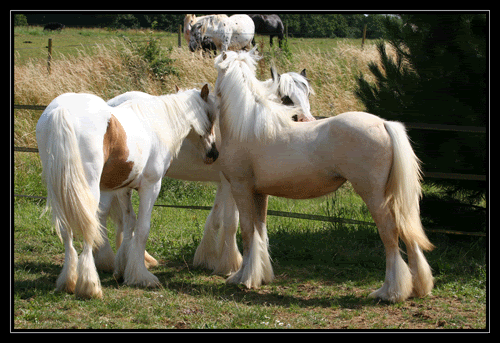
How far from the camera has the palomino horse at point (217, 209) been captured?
4.70 meters

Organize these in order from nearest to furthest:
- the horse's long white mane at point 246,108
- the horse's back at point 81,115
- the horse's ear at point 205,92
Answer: the horse's back at point 81,115 < the horse's long white mane at point 246,108 < the horse's ear at point 205,92

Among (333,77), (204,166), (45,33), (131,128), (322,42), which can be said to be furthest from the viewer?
(45,33)

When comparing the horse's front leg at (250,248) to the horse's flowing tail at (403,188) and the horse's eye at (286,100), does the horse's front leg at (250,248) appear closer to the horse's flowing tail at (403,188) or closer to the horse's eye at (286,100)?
the horse's eye at (286,100)

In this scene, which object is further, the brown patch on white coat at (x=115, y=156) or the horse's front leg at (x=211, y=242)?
the horse's front leg at (x=211, y=242)

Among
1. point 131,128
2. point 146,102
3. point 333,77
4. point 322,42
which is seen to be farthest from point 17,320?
point 322,42

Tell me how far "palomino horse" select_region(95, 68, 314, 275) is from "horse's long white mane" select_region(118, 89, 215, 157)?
36 centimetres

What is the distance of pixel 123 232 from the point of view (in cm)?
457

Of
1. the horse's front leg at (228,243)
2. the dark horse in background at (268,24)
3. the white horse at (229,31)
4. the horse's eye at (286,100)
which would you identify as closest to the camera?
the horse's front leg at (228,243)

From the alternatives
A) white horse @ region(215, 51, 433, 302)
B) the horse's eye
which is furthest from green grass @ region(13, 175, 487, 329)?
the horse's eye

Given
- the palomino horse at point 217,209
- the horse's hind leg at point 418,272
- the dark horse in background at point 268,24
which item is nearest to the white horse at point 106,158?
the palomino horse at point 217,209

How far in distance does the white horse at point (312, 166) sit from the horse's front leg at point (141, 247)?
2.47ft

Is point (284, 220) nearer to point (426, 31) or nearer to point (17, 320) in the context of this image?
point (426, 31)

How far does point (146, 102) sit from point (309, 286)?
93.0 inches

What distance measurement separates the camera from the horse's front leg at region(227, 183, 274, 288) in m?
4.29
